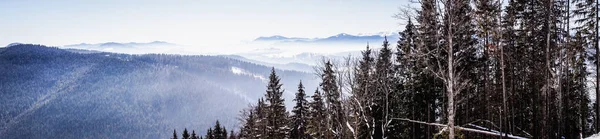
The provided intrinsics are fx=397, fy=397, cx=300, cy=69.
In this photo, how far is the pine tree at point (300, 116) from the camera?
126ft

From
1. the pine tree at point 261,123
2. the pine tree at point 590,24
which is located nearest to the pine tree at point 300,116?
the pine tree at point 261,123

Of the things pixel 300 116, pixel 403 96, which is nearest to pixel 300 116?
pixel 300 116

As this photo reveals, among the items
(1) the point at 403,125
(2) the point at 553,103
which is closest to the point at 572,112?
(2) the point at 553,103

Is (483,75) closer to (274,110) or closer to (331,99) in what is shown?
(331,99)

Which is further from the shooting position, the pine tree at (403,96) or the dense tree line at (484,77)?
the pine tree at (403,96)

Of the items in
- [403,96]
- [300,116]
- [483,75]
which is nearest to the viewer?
[483,75]

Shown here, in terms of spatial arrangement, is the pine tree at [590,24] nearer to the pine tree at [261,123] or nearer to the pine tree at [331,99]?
the pine tree at [331,99]

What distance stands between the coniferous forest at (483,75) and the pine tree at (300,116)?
3598 mm

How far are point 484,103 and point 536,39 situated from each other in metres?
5.19

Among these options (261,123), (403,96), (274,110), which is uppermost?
(403,96)

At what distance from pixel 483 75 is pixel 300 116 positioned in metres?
18.0

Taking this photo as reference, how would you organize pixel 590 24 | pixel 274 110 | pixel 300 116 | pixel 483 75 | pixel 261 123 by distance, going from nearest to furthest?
pixel 590 24 → pixel 483 75 → pixel 300 116 → pixel 274 110 → pixel 261 123

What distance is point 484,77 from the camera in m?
25.8

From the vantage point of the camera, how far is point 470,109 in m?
26.2
